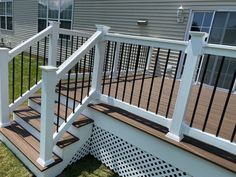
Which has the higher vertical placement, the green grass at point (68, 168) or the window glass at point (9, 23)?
the window glass at point (9, 23)

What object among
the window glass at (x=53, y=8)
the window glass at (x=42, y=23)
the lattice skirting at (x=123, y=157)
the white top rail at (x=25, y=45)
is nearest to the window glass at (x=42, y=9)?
the window glass at (x=42, y=23)

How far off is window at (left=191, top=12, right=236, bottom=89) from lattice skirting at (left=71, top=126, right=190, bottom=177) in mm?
3862

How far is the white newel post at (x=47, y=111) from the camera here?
6.75 feet

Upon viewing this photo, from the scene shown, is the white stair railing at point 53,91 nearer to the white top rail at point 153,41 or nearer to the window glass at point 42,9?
the white top rail at point 153,41

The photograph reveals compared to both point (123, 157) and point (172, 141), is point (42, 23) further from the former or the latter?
point (172, 141)

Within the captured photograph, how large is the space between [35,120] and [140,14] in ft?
16.9

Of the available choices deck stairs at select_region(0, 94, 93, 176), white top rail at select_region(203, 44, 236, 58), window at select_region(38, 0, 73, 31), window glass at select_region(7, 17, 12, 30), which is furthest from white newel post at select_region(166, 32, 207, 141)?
window glass at select_region(7, 17, 12, 30)

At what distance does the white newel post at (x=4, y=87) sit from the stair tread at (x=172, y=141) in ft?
4.15

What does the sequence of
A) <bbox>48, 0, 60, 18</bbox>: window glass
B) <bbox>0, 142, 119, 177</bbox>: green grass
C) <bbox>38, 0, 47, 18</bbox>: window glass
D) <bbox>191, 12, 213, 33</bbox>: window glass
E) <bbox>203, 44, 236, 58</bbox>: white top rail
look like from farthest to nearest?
1. <bbox>38, 0, 47, 18</bbox>: window glass
2. <bbox>48, 0, 60, 18</bbox>: window glass
3. <bbox>191, 12, 213, 33</bbox>: window glass
4. <bbox>0, 142, 119, 177</bbox>: green grass
5. <bbox>203, 44, 236, 58</bbox>: white top rail

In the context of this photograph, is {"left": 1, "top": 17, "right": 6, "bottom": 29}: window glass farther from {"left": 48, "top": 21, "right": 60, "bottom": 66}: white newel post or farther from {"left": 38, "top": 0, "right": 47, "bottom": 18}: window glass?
{"left": 48, "top": 21, "right": 60, "bottom": 66}: white newel post

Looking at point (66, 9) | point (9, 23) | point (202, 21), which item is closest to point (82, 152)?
point (202, 21)

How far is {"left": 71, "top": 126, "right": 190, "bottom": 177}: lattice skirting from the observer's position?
2.34 metres

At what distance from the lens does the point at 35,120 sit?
3004 millimetres

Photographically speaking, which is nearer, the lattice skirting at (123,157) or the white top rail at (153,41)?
A: the white top rail at (153,41)
